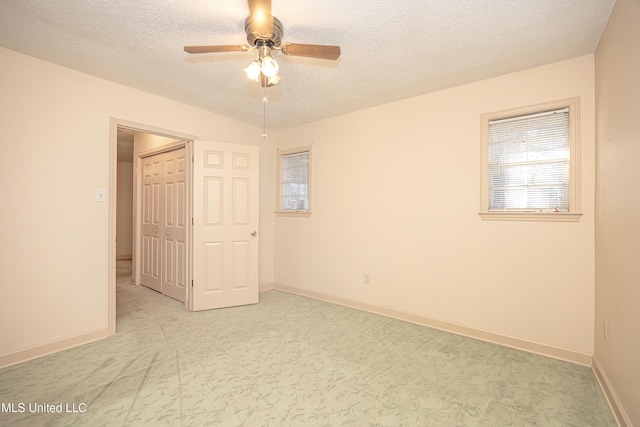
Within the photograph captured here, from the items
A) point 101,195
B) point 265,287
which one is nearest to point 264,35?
point 101,195

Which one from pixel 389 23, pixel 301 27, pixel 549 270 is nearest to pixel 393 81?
pixel 389 23

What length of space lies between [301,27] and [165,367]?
Answer: 279 cm

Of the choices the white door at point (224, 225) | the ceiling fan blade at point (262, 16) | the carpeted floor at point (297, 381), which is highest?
the ceiling fan blade at point (262, 16)

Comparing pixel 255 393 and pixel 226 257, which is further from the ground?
pixel 226 257

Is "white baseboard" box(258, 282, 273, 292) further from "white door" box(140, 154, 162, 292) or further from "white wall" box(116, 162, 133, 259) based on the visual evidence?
"white wall" box(116, 162, 133, 259)

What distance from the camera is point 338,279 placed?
4.00 metres

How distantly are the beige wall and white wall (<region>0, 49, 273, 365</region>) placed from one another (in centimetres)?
406

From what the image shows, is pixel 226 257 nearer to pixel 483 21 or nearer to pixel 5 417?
pixel 5 417

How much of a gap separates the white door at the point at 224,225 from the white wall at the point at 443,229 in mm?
821

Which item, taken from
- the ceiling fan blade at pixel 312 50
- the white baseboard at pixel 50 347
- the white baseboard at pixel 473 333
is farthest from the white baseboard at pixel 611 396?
the white baseboard at pixel 50 347

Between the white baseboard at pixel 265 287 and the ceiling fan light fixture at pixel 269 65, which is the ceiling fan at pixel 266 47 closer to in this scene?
the ceiling fan light fixture at pixel 269 65

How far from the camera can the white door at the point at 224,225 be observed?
3.66 metres

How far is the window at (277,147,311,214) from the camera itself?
4.41 m

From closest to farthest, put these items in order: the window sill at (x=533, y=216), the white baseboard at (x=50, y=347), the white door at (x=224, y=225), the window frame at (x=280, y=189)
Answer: the white baseboard at (x=50, y=347) < the window sill at (x=533, y=216) < the white door at (x=224, y=225) < the window frame at (x=280, y=189)
